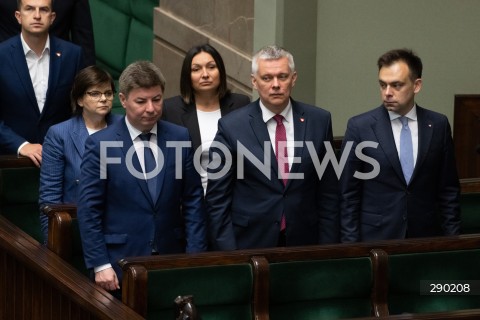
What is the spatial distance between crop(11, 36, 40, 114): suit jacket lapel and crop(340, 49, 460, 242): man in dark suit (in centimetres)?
142

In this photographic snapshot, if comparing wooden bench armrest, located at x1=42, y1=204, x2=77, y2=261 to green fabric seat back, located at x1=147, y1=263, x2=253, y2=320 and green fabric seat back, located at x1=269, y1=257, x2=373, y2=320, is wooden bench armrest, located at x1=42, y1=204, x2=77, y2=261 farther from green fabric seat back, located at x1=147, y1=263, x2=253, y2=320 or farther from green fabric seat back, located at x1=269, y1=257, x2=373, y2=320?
green fabric seat back, located at x1=269, y1=257, x2=373, y2=320

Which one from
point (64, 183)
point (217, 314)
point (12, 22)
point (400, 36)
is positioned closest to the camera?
point (217, 314)

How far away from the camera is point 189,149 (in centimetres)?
413

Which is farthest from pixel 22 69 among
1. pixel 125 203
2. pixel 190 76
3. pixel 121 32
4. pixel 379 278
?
pixel 121 32

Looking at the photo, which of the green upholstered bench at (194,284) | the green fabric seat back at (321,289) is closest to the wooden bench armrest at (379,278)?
the green fabric seat back at (321,289)

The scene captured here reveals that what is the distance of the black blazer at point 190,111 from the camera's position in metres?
4.76

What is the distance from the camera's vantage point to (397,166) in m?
4.39

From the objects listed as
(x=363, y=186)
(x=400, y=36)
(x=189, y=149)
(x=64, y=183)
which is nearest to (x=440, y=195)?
(x=363, y=186)

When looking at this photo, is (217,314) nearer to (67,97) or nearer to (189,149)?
(189,149)

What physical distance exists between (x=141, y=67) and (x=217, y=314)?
842 millimetres

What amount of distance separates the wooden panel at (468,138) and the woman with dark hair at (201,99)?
1.92m

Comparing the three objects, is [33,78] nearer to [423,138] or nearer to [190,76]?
[190,76]

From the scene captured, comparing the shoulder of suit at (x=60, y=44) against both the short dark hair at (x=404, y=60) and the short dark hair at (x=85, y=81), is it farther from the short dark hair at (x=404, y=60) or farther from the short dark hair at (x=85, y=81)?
the short dark hair at (x=404, y=60)

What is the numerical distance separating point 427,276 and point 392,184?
40cm
